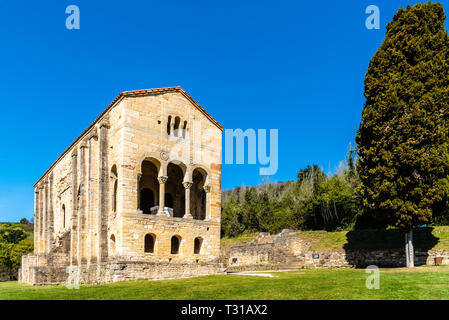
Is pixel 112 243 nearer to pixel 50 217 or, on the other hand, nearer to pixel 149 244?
pixel 149 244

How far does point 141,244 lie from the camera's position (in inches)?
904

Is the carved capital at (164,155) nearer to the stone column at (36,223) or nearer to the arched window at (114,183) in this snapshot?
the arched window at (114,183)

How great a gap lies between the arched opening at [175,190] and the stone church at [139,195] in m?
1.22

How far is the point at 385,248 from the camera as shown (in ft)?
88.0

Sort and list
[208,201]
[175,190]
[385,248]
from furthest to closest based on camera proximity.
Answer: [175,190]
[208,201]
[385,248]

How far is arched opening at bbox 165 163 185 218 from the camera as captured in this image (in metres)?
30.2

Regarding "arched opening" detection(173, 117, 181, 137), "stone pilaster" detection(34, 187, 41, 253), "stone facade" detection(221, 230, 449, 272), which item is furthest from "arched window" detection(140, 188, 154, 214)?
"stone pilaster" detection(34, 187, 41, 253)

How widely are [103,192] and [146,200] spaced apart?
572 centimetres

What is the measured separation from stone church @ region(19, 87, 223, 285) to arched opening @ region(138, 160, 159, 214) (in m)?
0.07

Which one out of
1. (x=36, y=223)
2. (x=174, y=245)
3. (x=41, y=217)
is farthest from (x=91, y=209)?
(x=36, y=223)

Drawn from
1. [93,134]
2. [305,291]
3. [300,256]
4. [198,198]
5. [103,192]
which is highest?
[93,134]

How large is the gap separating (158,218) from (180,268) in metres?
3.10
